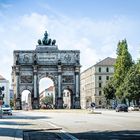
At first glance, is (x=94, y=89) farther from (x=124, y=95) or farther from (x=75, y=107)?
(x=124, y=95)

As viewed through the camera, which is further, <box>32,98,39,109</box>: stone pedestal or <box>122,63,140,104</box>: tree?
<box>32,98,39,109</box>: stone pedestal

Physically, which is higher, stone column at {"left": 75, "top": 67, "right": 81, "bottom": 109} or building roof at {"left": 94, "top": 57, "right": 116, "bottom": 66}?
building roof at {"left": 94, "top": 57, "right": 116, "bottom": 66}

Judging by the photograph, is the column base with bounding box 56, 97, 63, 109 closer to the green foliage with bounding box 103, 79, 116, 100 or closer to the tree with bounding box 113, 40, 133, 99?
the green foliage with bounding box 103, 79, 116, 100

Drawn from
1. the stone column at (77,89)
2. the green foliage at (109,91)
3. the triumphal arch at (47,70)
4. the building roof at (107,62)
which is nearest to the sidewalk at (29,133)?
the stone column at (77,89)

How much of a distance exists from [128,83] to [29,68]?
3448 centimetres

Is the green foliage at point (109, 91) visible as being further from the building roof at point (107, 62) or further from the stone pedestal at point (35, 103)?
the building roof at point (107, 62)

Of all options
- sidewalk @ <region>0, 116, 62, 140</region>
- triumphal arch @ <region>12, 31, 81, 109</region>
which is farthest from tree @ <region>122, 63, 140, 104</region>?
sidewalk @ <region>0, 116, 62, 140</region>

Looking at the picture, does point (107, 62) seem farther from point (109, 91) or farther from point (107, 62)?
point (109, 91)

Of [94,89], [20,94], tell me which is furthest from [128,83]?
[94,89]

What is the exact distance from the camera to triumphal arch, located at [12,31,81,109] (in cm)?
13450

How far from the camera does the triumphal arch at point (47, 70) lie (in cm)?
13450

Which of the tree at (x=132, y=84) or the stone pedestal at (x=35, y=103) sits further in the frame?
the stone pedestal at (x=35, y=103)

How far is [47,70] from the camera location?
136 m

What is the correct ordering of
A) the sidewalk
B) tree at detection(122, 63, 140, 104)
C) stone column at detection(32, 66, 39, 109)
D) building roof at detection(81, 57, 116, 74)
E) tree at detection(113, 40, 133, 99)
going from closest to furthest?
the sidewalk < tree at detection(122, 63, 140, 104) < tree at detection(113, 40, 133, 99) < stone column at detection(32, 66, 39, 109) < building roof at detection(81, 57, 116, 74)
